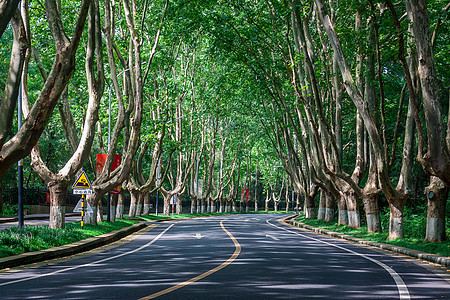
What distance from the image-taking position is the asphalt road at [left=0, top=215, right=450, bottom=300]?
864 centimetres

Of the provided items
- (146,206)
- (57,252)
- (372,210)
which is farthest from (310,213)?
(57,252)

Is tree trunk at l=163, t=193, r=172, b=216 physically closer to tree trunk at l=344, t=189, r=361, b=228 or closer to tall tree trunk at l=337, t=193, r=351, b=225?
tall tree trunk at l=337, t=193, r=351, b=225

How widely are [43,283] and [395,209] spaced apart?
14.3m

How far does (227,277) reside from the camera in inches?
408

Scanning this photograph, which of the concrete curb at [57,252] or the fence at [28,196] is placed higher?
the fence at [28,196]

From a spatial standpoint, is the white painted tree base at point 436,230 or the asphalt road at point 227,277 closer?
the asphalt road at point 227,277

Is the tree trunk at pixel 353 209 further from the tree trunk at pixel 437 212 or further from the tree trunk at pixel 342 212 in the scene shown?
the tree trunk at pixel 437 212

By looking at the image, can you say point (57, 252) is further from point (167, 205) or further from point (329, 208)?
point (167, 205)

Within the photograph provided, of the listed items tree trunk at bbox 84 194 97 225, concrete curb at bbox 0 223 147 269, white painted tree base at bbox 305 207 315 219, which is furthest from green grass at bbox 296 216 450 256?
white painted tree base at bbox 305 207 315 219

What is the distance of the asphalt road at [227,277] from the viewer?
8.64 m

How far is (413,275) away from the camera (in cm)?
1148

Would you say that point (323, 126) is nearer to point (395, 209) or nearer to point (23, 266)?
point (395, 209)

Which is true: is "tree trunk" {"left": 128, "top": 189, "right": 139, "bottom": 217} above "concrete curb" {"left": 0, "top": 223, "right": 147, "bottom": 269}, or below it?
above

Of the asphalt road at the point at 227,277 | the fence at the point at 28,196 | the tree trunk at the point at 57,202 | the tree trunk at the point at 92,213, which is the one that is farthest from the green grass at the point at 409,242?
the fence at the point at 28,196
